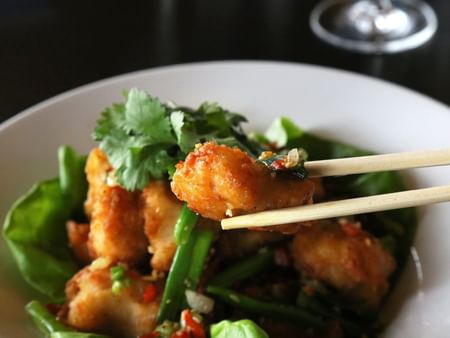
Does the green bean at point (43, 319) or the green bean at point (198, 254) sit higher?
Answer: the green bean at point (198, 254)

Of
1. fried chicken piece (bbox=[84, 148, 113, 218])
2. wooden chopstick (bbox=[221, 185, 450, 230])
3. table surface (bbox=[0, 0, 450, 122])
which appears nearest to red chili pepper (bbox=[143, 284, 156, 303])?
fried chicken piece (bbox=[84, 148, 113, 218])

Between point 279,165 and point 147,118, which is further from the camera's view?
point 147,118

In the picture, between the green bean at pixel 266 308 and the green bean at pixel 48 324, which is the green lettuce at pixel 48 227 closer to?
the green bean at pixel 48 324

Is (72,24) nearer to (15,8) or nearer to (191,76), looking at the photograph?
(15,8)

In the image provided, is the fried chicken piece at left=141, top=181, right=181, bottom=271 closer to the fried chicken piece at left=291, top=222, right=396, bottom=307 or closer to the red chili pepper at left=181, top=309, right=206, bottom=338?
the red chili pepper at left=181, top=309, right=206, bottom=338

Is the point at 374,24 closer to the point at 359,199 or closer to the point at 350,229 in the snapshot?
the point at 350,229

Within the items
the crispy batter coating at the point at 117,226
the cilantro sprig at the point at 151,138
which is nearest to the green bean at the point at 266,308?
the crispy batter coating at the point at 117,226

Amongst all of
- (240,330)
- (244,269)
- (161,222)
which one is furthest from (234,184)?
(244,269)
